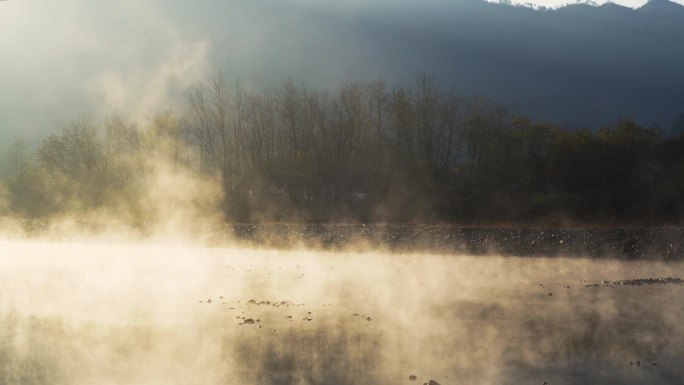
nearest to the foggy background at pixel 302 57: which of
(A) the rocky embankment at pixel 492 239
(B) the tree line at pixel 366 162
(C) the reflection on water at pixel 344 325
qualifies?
(B) the tree line at pixel 366 162

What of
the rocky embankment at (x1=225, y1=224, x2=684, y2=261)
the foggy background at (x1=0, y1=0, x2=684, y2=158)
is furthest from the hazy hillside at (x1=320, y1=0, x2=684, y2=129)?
the rocky embankment at (x1=225, y1=224, x2=684, y2=261)

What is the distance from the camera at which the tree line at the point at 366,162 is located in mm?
30656

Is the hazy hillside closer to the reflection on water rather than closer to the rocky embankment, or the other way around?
the rocky embankment

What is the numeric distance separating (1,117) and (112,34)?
127 ft

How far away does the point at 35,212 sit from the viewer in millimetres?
45469

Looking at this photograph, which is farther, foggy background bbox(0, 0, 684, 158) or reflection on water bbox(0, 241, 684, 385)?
foggy background bbox(0, 0, 684, 158)

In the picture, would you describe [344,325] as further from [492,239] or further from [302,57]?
[302,57]

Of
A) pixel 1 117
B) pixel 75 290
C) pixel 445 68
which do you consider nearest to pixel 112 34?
pixel 1 117

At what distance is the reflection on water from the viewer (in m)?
7.70

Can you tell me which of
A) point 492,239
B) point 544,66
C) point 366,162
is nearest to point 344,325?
point 492,239

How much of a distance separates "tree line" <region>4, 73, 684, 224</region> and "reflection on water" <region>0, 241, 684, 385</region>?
12.1m

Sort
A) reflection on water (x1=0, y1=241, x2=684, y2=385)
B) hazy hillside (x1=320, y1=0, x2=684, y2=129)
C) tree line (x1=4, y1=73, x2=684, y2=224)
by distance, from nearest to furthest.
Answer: reflection on water (x1=0, y1=241, x2=684, y2=385)
tree line (x1=4, y1=73, x2=684, y2=224)
hazy hillside (x1=320, y1=0, x2=684, y2=129)

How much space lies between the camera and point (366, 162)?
44.2 meters

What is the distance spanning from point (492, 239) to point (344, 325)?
12564mm
